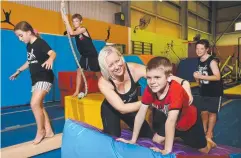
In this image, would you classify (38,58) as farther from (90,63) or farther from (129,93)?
(90,63)

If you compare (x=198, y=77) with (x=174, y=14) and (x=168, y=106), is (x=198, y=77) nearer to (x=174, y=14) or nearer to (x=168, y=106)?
(x=168, y=106)

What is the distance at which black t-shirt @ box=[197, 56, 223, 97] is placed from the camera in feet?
7.27

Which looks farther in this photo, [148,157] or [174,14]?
[174,14]

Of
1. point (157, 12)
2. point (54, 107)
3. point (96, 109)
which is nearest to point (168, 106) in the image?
point (96, 109)

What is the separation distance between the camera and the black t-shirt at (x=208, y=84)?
2215 millimetres

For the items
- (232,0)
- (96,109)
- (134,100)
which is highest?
(232,0)

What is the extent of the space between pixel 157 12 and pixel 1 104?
7.06 m

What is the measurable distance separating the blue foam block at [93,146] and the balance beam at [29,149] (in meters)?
0.48

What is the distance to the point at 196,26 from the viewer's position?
39.9ft

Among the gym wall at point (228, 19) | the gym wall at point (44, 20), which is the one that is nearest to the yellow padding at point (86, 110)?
the gym wall at point (44, 20)

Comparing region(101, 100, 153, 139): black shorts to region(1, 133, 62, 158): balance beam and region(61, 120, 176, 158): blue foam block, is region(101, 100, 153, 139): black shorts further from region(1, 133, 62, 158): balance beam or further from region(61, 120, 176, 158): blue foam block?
region(1, 133, 62, 158): balance beam

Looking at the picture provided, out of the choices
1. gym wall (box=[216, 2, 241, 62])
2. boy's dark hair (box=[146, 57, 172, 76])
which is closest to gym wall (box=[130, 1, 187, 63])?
gym wall (box=[216, 2, 241, 62])

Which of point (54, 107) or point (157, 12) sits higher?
point (157, 12)

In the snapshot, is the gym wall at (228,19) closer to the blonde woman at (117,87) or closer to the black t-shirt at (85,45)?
the black t-shirt at (85,45)
